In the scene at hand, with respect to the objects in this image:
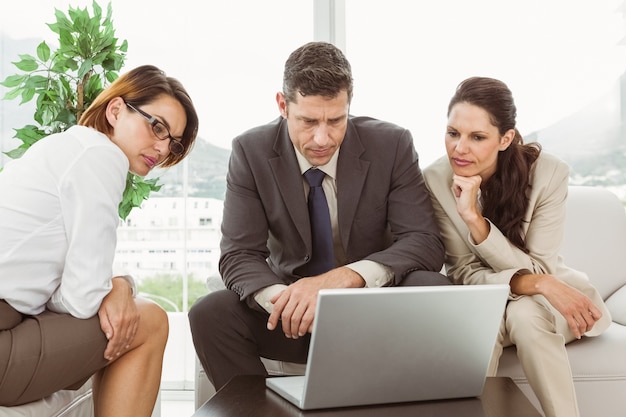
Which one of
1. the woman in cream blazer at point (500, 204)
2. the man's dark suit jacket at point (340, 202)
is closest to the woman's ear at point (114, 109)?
the man's dark suit jacket at point (340, 202)

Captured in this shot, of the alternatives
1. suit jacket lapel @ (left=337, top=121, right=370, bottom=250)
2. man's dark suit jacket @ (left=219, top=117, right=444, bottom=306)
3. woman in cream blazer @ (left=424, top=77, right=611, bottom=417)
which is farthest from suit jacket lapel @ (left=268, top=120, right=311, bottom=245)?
woman in cream blazer @ (left=424, top=77, right=611, bottom=417)

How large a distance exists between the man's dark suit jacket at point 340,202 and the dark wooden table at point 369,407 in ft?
2.32

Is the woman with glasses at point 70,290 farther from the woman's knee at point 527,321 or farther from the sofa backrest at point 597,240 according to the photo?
the sofa backrest at point 597,240

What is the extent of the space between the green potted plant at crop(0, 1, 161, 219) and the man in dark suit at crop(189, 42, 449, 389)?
648 millimetres

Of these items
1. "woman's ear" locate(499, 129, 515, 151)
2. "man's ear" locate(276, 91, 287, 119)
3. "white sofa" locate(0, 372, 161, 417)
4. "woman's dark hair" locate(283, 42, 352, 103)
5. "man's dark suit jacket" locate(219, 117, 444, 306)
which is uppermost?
"woman's dark hair" locate(283, 42, 352, 103)

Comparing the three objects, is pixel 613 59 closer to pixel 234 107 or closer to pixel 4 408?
pixel 234 107

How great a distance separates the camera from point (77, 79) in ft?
9.54

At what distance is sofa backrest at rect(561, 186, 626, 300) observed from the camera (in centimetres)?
281

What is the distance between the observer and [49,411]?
1796 millimetres

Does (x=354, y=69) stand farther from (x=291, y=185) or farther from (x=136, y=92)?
(x=136, y=92)

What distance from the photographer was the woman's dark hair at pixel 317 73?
222cm

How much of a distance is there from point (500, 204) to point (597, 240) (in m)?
0.64

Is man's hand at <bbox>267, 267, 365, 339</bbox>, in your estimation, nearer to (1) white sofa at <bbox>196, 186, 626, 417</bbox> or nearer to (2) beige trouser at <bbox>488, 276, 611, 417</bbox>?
(1) white sofa at <bbox>196, 186, 626, 417</bbox>

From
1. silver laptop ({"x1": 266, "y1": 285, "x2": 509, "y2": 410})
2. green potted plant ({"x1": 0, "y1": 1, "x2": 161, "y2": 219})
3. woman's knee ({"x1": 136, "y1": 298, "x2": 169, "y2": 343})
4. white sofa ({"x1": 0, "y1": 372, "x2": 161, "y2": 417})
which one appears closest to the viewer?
silver laptop ({"x1": 266, "y1": 285, "x2": 509, "y2": 410})
